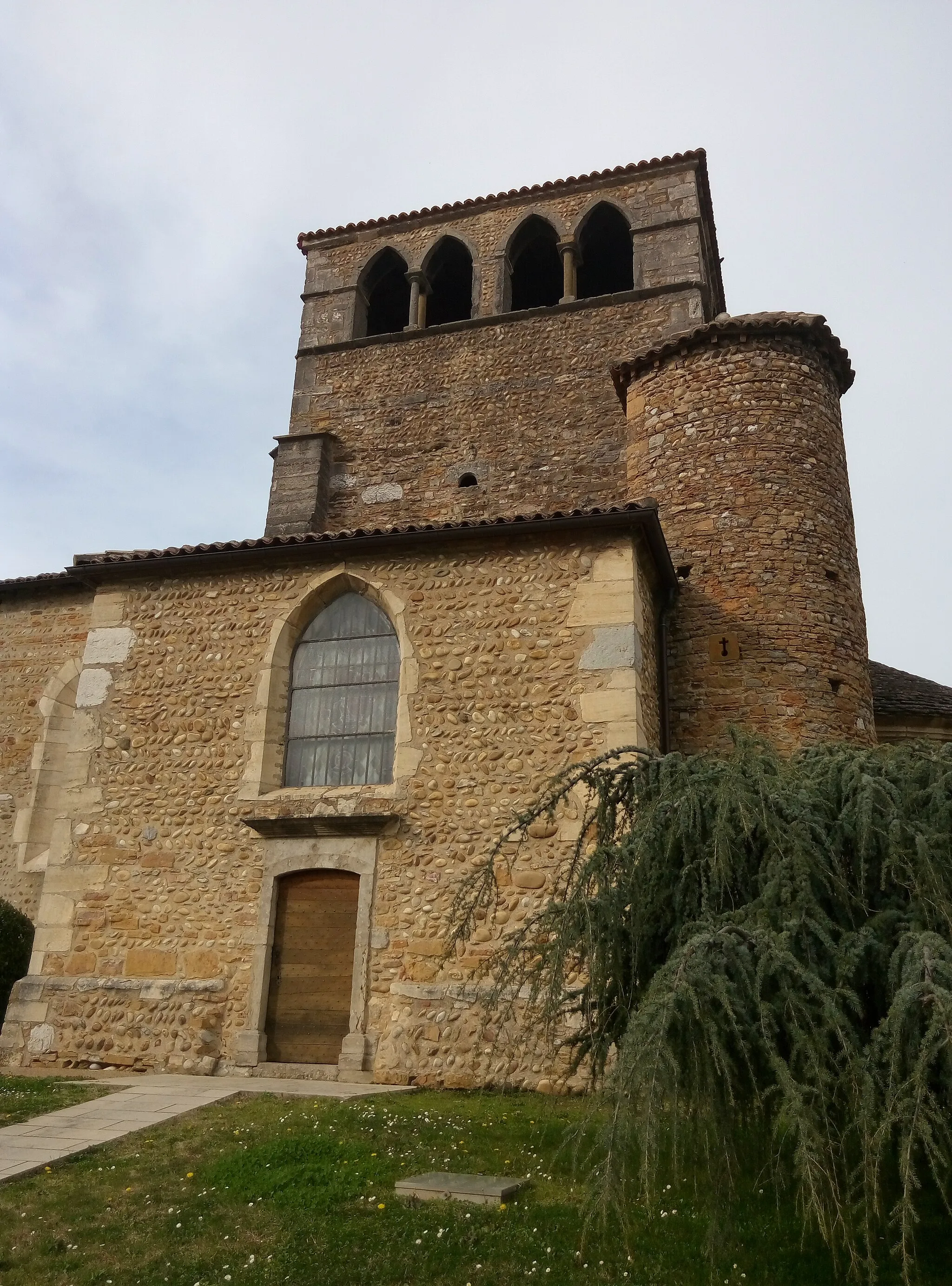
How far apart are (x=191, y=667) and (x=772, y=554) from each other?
5.79m

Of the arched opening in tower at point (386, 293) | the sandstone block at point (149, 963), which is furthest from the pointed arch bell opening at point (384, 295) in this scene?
the sandstone block at point (149, 963)

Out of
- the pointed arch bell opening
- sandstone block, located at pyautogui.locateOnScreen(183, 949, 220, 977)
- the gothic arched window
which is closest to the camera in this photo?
sandstone block, located at pyautogui.locateOnScreen(183, 949, 220, 977)

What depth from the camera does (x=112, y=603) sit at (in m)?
9.94

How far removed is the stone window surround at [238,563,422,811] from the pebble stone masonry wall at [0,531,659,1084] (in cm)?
3

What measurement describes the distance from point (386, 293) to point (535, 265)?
8.38 feet

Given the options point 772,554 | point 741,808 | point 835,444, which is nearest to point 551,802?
point 741,808

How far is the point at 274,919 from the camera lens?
8.42 meters

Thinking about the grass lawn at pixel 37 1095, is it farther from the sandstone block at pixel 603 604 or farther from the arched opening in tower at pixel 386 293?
the arched opening in tower at pixel 386 293

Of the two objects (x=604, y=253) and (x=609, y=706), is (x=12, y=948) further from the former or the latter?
(x=604, y=253)

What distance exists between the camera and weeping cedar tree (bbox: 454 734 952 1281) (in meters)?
3.18

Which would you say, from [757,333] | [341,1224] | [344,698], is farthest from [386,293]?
[341,1224]

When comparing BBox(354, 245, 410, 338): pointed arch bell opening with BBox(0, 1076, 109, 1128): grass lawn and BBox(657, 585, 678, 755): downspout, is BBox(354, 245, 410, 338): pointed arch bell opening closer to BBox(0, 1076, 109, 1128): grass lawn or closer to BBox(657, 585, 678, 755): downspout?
BBox(657, 585, 678, 755): downspout

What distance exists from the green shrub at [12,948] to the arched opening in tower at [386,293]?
10409 millimetres

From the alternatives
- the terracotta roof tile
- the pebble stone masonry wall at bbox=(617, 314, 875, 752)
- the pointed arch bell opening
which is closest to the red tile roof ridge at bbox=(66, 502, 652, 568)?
the terracotta roof tile
